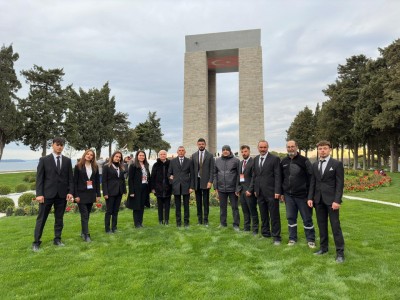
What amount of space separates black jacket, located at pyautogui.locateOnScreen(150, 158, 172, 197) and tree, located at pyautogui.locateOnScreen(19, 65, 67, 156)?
3064cm

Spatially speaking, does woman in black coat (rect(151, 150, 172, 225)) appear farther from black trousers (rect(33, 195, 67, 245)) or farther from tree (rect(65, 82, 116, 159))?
tree (rect(65, 82, 116, 159))

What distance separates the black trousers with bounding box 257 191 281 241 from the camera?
238 inches

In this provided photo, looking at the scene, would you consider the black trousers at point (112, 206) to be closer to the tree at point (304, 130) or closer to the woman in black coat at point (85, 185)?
the woman in black coat at point (85, 185)

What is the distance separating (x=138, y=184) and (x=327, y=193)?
162 inches

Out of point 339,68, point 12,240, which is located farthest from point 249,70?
point 12,240

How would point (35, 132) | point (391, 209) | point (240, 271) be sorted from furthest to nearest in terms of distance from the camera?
point (35, 132)
point (391, 209)
point (240, 271)

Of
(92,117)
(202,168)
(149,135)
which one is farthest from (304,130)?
(202,168)

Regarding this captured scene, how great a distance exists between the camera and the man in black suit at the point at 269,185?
19.7ft

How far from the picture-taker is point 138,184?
7.34m

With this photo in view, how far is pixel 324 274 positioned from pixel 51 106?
1414 inches

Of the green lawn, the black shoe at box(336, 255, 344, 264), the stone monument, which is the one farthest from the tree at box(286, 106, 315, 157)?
the black shoe at box(336, 255, 344, 264)

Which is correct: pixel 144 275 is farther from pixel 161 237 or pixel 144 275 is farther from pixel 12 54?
pixel 12 54

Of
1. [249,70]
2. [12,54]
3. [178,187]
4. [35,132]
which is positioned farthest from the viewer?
[35,132]

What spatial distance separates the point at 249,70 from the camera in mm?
25469
